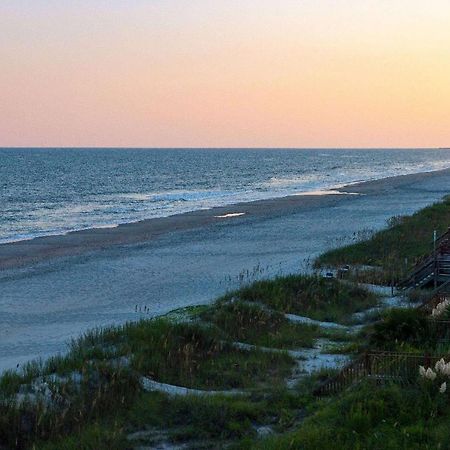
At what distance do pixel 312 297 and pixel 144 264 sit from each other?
520 inches

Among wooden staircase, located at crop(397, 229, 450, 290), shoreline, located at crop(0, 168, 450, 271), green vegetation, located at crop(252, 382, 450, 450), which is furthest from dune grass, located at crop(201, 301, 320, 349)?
shoreline, located at crop(0, 168, 450, 271)

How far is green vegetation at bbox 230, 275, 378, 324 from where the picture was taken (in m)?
20.8

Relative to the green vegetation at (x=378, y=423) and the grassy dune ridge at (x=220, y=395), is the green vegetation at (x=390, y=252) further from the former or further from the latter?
the green vegetation at (x=378, y=423)

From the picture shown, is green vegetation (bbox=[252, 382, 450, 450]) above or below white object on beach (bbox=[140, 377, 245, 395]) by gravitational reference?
above

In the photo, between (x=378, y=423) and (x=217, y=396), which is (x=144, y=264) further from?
(x=378, y=423)

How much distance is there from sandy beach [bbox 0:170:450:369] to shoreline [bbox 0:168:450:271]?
7cm

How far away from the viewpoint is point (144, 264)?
110 feet

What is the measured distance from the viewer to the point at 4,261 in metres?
35.2

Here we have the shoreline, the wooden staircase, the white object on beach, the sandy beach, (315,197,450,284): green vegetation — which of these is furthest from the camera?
the shoreline

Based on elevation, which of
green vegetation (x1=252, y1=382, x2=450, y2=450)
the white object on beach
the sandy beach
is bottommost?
the sandy beach

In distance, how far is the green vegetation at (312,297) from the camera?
819 inches

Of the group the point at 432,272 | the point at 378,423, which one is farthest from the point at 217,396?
the point at 432,272

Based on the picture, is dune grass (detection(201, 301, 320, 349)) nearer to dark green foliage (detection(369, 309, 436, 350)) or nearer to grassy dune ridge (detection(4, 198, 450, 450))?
grassy dune ridge (detection(4, 198, 450, 450))

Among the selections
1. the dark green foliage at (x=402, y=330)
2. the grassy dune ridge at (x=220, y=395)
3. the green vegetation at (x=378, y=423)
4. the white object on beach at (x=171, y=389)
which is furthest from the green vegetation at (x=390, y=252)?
the green vegetation at (x=378, y=423)
